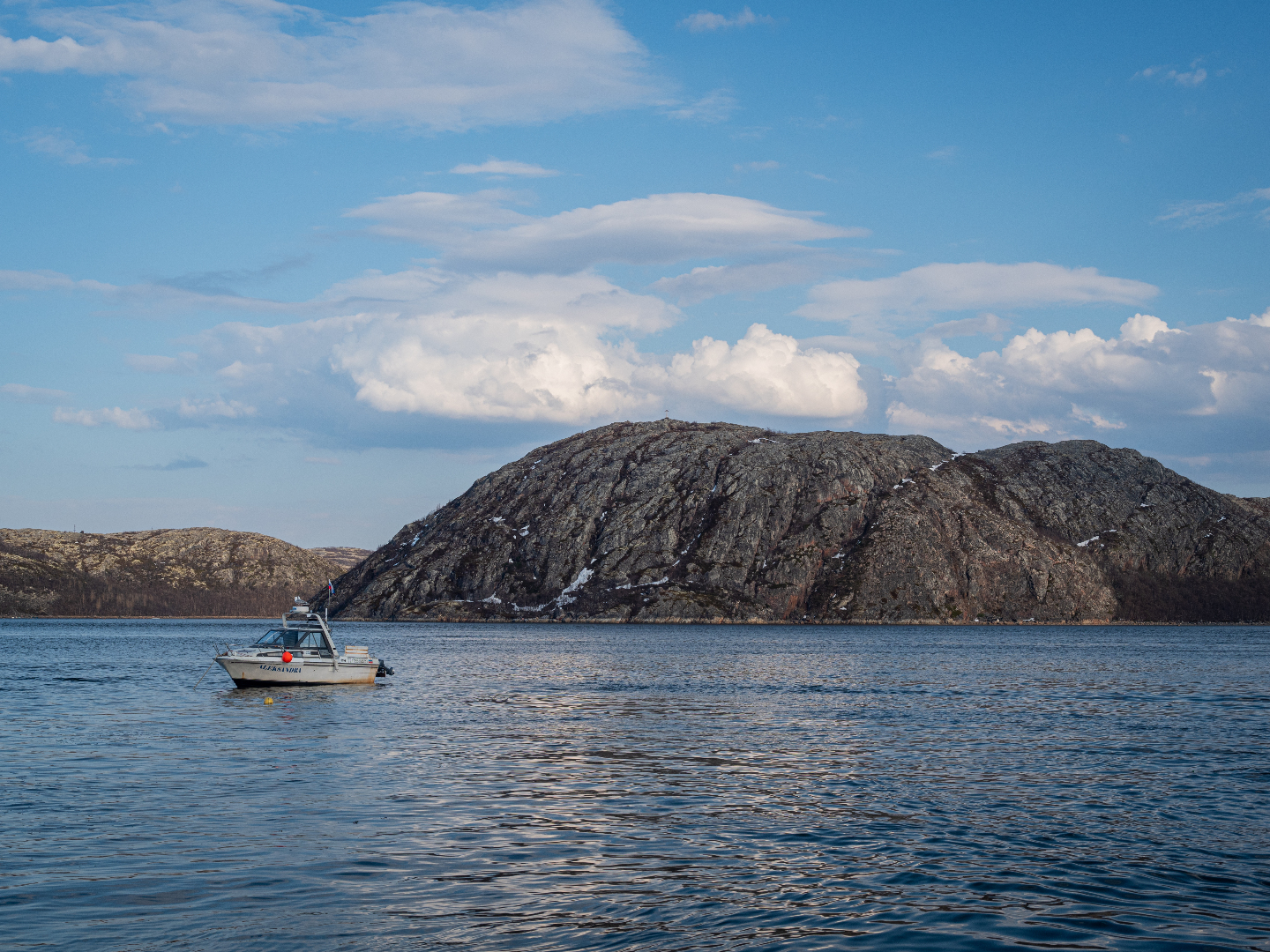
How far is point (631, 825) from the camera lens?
26.6m

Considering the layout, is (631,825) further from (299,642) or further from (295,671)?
(299,642)

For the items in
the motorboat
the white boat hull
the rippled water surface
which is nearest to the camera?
the rippled water surface

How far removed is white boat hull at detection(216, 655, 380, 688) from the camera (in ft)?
216

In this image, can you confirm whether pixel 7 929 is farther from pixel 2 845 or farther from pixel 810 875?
pixel 810 875

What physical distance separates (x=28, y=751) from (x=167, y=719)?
39.0ft

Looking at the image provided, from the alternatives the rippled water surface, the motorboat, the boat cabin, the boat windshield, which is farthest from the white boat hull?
the rippled water surface

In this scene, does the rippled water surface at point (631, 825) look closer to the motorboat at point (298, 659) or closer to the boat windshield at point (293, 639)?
the motorboat at point (298, 659)

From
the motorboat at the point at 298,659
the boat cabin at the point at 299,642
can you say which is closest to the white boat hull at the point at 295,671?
the motorboat at the point at 298,659

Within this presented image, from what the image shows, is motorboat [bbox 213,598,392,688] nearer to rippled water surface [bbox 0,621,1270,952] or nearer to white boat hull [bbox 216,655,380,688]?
white boat hull [bbox 216,655,380,688]

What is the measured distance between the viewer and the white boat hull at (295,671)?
6588 cm

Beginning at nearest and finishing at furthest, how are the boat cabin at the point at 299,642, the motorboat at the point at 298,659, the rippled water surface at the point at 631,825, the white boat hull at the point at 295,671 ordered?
the rippled water surface at the point at 631,825
the white boat hull at the point at 295,671
the motorboat at the point at 298,659
the boat cabin at the point at 299,642

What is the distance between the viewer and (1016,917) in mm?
18875

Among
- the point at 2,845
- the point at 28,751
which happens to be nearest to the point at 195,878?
the point at 2,845

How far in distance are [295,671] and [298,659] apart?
0.76 metres
